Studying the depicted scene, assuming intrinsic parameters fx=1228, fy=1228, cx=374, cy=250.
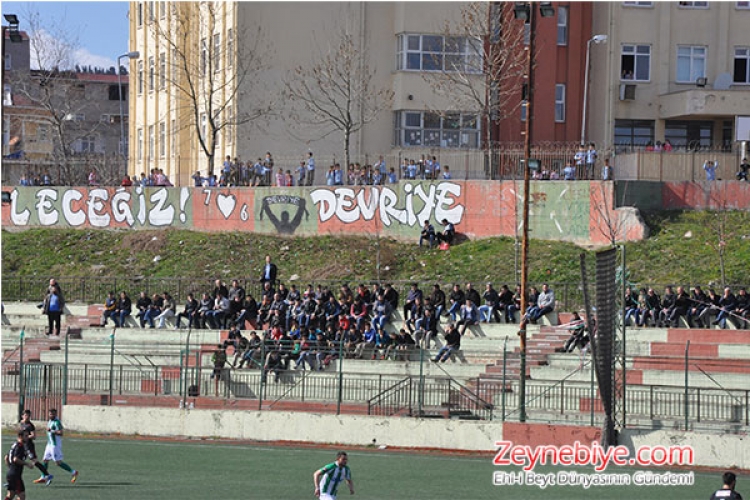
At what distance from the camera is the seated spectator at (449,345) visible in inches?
1238

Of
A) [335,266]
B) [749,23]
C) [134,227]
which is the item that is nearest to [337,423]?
[335,266]

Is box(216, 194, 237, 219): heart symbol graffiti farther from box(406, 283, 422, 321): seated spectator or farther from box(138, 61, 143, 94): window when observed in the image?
box(138, 61, 143, 94): window

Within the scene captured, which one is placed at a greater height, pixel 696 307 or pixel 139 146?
pixel 139 146

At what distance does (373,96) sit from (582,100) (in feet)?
31.6

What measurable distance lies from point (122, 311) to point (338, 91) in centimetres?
1653

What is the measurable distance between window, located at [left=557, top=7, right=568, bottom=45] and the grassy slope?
1460 cm

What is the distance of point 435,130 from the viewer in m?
51.8

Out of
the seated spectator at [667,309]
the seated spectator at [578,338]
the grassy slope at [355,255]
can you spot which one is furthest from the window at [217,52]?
the seated spectator at [667,309]

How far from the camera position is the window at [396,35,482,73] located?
166ft

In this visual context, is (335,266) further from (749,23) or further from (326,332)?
(749,23)

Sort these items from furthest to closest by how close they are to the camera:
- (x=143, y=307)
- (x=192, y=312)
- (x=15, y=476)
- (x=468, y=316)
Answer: (x=143, y=307) < (x=192, y=312) < (x=468, y=316) < (x=15, y=476)

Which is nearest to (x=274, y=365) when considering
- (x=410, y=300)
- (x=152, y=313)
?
(x=410, y=300)

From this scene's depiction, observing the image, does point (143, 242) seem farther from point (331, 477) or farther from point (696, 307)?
point (331, 477)

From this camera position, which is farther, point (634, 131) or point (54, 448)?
point (634, 131)
